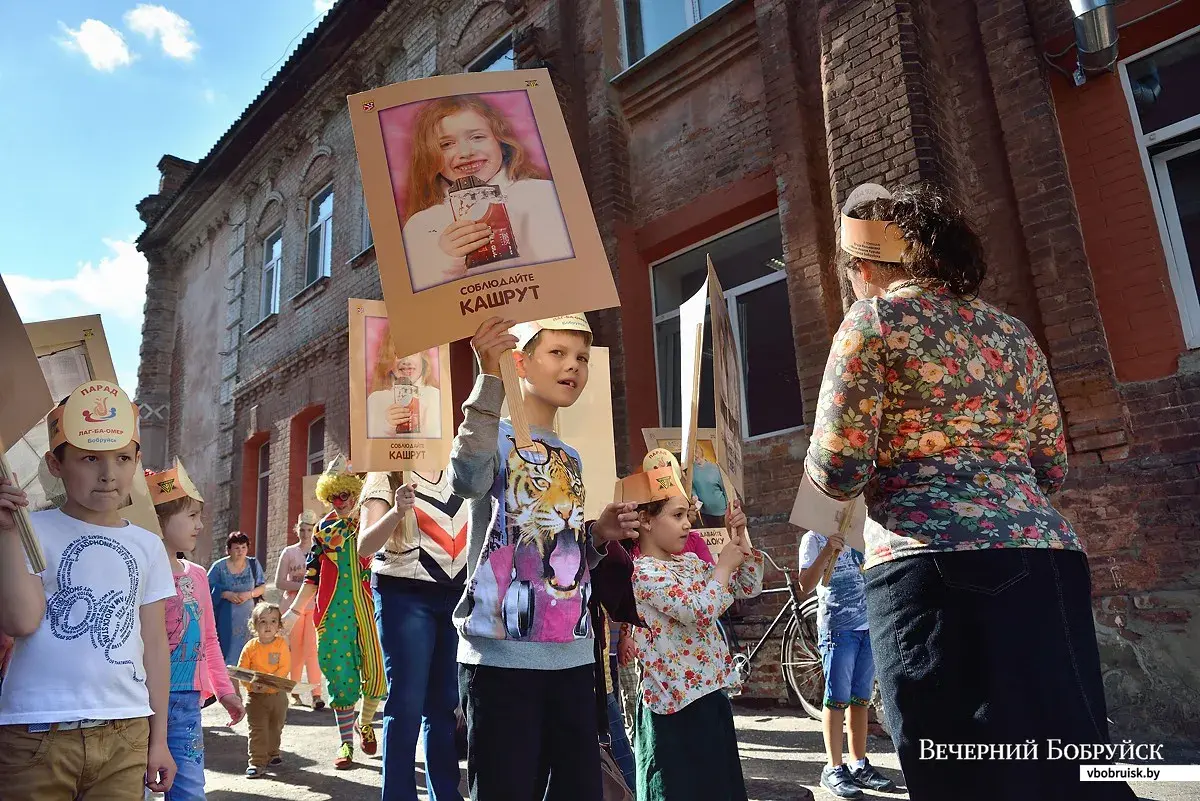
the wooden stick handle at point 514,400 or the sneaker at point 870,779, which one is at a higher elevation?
the wooden stick handle at point 514,400

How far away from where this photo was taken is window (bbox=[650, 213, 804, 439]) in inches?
284

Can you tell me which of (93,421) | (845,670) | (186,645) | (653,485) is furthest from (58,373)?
(845,670)

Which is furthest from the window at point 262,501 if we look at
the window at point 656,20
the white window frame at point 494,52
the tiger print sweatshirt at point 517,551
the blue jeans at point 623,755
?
the tiger print sweatshirt at point 517,551

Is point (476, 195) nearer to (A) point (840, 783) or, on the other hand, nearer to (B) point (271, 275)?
(A) point (840, 783)

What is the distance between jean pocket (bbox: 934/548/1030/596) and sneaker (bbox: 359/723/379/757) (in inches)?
189

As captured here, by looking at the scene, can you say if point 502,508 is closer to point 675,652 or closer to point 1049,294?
point 675,652

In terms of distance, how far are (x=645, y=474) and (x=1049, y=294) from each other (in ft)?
12.2

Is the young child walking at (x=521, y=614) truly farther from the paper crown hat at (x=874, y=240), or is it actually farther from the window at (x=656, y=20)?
the window at (x=656, y=20)

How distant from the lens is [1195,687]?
14.7ft

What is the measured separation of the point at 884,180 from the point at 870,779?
395cm

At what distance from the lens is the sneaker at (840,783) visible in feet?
12.3

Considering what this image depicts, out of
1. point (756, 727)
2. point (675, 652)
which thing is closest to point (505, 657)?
point (675, 652)

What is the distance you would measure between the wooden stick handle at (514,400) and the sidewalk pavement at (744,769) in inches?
98.2

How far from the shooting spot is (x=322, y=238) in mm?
13398
